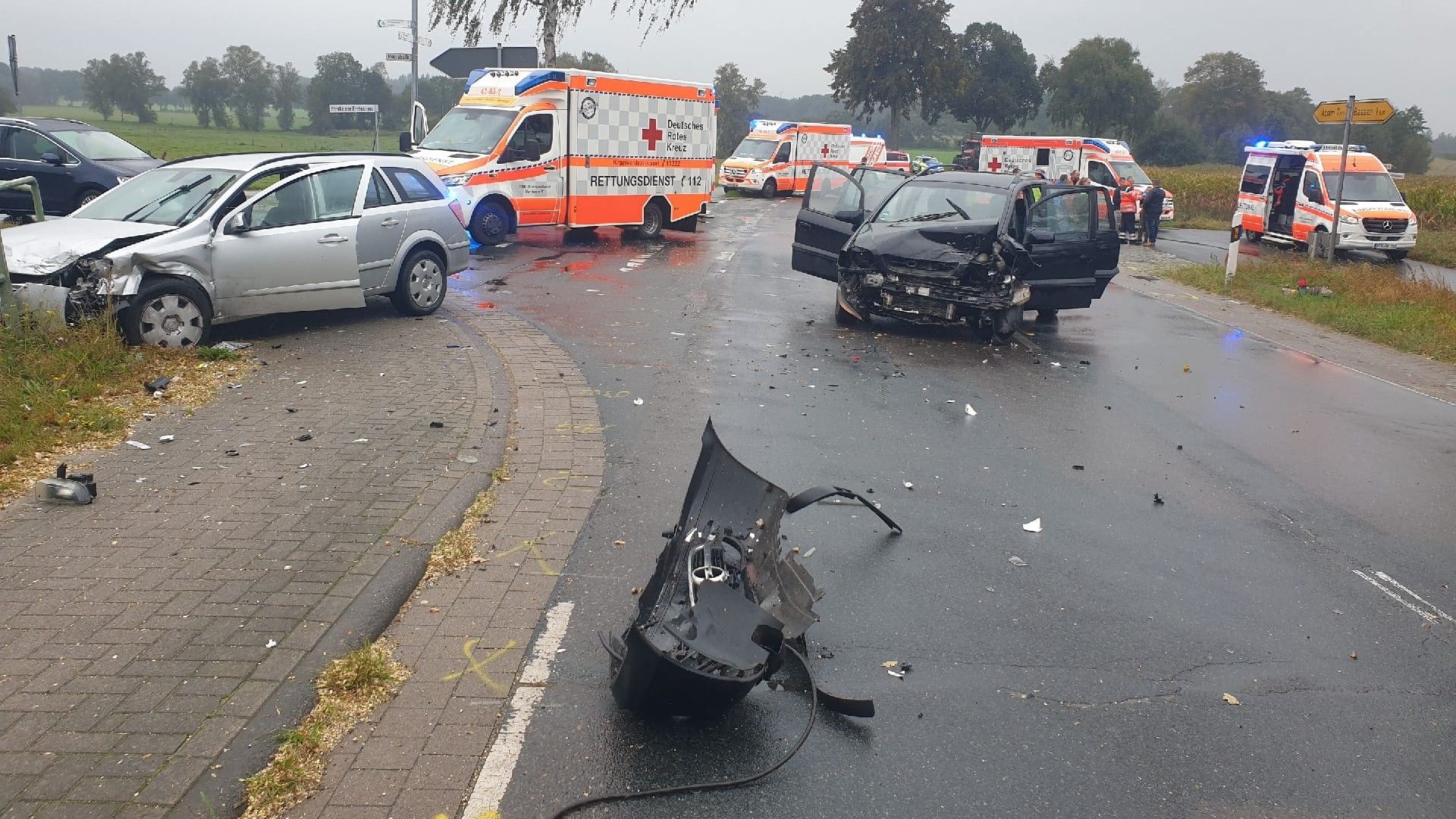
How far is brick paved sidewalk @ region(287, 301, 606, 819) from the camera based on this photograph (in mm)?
3596

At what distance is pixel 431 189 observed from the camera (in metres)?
12.1

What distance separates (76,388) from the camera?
25.6 ft

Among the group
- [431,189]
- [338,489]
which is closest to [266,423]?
[338,489]

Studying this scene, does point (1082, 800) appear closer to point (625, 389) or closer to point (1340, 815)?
point (1340, 815)

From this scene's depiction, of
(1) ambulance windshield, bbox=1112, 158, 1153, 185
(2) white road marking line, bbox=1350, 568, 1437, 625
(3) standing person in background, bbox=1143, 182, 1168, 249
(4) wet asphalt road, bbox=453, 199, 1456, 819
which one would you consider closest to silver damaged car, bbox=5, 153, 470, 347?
(4) wet asphalt road, bbox=453, 199, 1456, 819

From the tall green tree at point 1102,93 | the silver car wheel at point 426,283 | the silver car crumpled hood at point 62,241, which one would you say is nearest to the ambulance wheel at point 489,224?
the silver car wheel at point 426,283

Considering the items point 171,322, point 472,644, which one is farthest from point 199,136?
point 472,644

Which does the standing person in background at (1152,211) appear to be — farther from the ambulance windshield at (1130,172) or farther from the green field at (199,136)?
the green field at (199,136)

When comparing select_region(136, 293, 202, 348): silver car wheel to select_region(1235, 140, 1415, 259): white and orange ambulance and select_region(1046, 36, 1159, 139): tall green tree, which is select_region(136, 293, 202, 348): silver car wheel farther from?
select_region(1046, 36, 1159, 139): tall green tree

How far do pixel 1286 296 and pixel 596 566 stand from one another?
15.9 m

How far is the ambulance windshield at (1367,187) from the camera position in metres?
25.6

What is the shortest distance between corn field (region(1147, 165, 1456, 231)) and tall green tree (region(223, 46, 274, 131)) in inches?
1898

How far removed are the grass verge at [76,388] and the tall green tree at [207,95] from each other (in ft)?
196

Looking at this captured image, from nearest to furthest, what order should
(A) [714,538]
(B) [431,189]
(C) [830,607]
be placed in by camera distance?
(A) [714,538] → (C) [830,607] → (B) [431,189]
